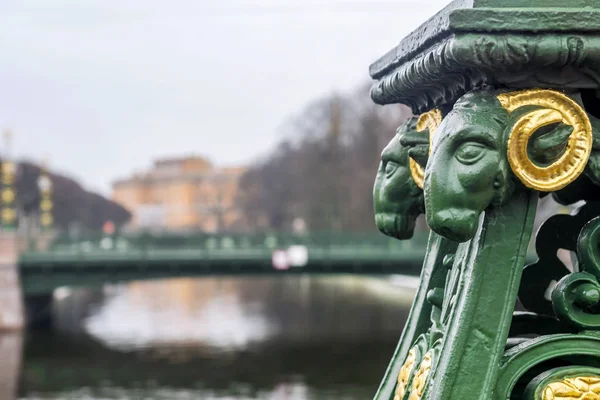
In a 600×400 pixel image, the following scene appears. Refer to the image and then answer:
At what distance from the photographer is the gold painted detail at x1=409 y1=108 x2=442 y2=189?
9.50 feet

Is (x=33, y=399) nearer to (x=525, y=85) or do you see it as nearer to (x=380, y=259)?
(x=380, y=259)

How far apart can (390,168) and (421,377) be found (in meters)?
0.63

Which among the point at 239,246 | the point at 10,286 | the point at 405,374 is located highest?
the point at 405,374

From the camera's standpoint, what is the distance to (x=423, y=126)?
2998 millimetres

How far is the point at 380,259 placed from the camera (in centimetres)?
2862

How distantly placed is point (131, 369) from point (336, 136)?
28717mm

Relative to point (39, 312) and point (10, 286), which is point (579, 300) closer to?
point (10, 286)

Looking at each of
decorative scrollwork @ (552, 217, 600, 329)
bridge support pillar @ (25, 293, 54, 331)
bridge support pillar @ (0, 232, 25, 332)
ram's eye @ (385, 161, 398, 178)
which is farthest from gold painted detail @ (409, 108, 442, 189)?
bridge support pillar @ (25, 293, 54, 331)

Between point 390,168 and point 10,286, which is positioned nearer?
point 390,168

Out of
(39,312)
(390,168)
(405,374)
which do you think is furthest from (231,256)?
(405,374)

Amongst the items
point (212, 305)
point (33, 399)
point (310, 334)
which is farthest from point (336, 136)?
point (33, 399)

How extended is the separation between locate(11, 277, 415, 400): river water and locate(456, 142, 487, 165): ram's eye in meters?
20.6

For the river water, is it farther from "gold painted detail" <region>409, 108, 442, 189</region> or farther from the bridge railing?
"gold painted detail" <region>409, 108, 442, 189</region>

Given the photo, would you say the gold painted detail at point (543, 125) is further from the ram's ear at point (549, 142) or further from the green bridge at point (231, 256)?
the green bridge at point (231, 256)
